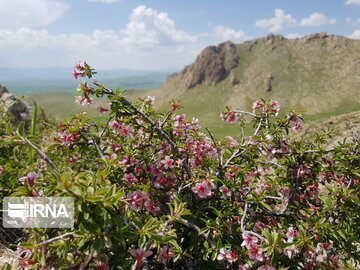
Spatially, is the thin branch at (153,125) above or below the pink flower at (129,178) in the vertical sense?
above

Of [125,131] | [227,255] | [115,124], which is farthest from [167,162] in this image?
[227,255]

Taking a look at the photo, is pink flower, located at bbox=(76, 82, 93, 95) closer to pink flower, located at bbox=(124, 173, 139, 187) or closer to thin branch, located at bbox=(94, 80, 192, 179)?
thin branch, located at bbox=(94, 80, 192, 179)

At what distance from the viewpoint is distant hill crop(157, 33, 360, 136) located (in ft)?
499

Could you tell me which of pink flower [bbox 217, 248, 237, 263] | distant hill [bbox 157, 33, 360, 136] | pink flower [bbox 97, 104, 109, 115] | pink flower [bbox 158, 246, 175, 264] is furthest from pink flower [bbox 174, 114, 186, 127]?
distant hill [bbox 157, 33, 360, 136]

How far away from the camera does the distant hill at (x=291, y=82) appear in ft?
499

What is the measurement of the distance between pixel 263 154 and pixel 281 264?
5.51ft

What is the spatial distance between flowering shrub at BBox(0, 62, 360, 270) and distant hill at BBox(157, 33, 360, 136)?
143m

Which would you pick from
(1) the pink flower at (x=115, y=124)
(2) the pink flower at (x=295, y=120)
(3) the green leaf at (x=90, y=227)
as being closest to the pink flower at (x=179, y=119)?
(1) the pink flower at (x=115, y=124)

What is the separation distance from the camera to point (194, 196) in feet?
13.5

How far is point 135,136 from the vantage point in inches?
193

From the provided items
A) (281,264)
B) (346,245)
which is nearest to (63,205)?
(281,264)

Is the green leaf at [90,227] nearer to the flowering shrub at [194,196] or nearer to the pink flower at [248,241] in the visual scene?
the flowering shrub at [194,196]

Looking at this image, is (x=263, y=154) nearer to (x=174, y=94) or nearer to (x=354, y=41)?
(x=174, y=94)

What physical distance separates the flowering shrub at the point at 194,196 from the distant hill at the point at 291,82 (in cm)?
14284
